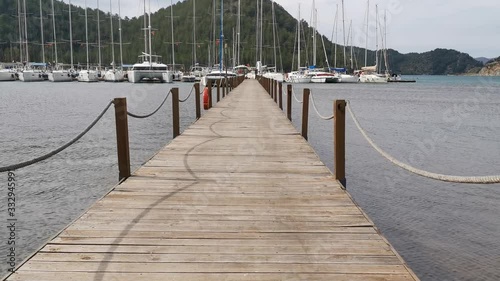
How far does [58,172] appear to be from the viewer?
42.5 ft

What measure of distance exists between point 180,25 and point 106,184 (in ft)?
500

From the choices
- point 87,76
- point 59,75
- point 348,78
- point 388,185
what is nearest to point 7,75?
point 59,75

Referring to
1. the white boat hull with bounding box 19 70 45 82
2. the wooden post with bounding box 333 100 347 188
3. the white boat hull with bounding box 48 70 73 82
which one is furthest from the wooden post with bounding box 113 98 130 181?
the white boat hull with bounding box 19 70 45 82

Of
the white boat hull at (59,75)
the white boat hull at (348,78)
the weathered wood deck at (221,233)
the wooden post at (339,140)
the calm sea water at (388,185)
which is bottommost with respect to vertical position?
the calm sea water at (388,185)

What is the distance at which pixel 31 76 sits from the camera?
8975cm

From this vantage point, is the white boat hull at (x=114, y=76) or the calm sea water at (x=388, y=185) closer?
the calm sea water at (x=388, y=185)

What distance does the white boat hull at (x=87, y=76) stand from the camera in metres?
88.3

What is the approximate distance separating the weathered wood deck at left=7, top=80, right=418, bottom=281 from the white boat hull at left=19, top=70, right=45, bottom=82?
9244 centimetres

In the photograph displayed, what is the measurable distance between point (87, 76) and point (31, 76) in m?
11.7

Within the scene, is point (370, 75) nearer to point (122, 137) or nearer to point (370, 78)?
point (370, 78)

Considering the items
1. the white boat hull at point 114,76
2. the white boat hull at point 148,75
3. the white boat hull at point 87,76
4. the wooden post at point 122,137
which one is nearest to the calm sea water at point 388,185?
the wooden post at point 122,137

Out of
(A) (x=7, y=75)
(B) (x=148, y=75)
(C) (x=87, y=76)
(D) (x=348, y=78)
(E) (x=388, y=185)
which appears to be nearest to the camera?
(E) (x=388, y=185)

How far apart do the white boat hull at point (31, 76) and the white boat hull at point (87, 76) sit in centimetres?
791

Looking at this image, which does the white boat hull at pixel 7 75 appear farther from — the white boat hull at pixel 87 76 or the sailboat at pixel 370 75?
the sailboat at pixel 370 75
